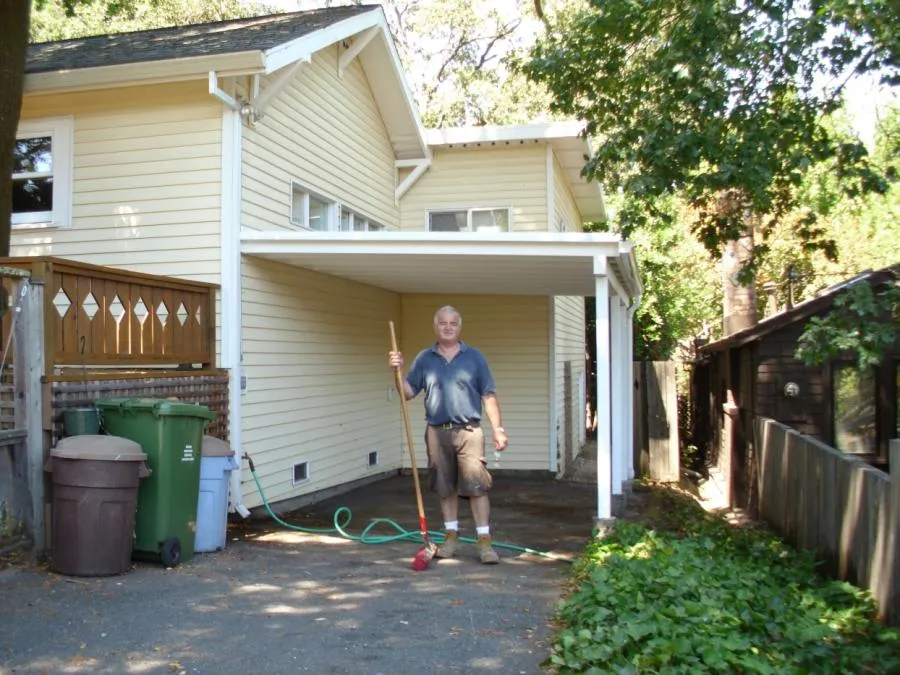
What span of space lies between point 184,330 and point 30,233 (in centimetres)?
242

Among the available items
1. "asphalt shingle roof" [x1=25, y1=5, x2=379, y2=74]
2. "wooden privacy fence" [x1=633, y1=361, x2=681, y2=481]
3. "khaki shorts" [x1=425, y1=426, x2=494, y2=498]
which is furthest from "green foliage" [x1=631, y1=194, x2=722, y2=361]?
"khaki shorts" [x1=425, y1=426, x2=494, y2=498]

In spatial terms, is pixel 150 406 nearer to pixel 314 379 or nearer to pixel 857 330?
pixel 314 379

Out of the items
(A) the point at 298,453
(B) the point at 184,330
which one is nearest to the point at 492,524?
(A) the point at 298,453

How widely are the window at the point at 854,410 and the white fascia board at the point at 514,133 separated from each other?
4747mm

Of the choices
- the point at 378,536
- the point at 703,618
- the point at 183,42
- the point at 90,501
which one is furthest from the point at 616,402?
the point at 183,42

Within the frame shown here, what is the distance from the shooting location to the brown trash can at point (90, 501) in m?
5.46

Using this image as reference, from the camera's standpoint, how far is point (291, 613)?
16.4 ft

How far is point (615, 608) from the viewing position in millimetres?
4605

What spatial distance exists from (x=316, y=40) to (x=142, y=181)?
7.71ft

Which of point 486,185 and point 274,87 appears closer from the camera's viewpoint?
point 274,87

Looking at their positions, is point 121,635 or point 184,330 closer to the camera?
point 121,635

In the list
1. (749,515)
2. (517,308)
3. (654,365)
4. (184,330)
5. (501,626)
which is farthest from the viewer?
(654,365)

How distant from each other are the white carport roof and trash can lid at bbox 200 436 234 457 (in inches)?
87.0

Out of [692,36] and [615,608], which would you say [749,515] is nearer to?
[692,36]
